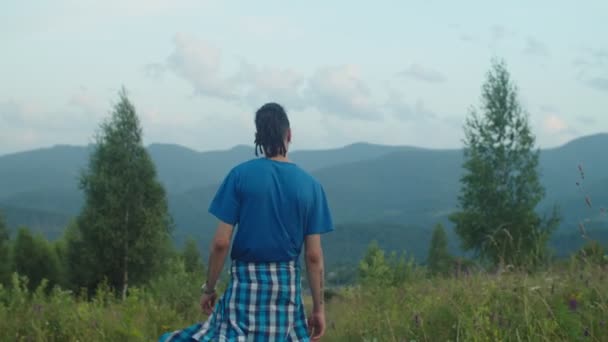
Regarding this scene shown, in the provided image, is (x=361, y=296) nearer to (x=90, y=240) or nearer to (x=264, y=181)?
(x=264, y=181)

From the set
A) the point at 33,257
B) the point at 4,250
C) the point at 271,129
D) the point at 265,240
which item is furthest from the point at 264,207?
the point at 33,257

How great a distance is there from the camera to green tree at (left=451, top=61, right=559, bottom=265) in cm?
3628

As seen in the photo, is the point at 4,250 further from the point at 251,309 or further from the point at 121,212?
the point at 251,309

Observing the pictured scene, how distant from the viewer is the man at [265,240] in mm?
4230

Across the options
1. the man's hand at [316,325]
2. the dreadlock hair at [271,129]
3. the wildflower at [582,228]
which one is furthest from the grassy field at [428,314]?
the dreadlock hair at [271,129]

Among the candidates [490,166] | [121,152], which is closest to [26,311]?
[490,166]

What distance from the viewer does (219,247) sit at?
4.18m

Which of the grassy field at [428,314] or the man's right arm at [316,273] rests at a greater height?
the man's right arm at [316,273]

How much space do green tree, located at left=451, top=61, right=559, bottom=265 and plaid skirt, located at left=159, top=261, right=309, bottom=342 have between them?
3236 cm

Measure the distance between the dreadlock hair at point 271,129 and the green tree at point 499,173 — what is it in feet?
106

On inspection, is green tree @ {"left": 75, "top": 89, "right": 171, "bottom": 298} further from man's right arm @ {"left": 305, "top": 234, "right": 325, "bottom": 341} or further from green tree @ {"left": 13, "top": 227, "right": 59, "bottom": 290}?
man's right arm @ {"left": 305, "top": 234, "right": 325, "bottom": 341}

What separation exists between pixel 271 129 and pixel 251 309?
1.12m

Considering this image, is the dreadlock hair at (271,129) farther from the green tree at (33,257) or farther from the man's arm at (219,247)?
the green tree at (33,257)

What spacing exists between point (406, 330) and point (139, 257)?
37.1 meters
